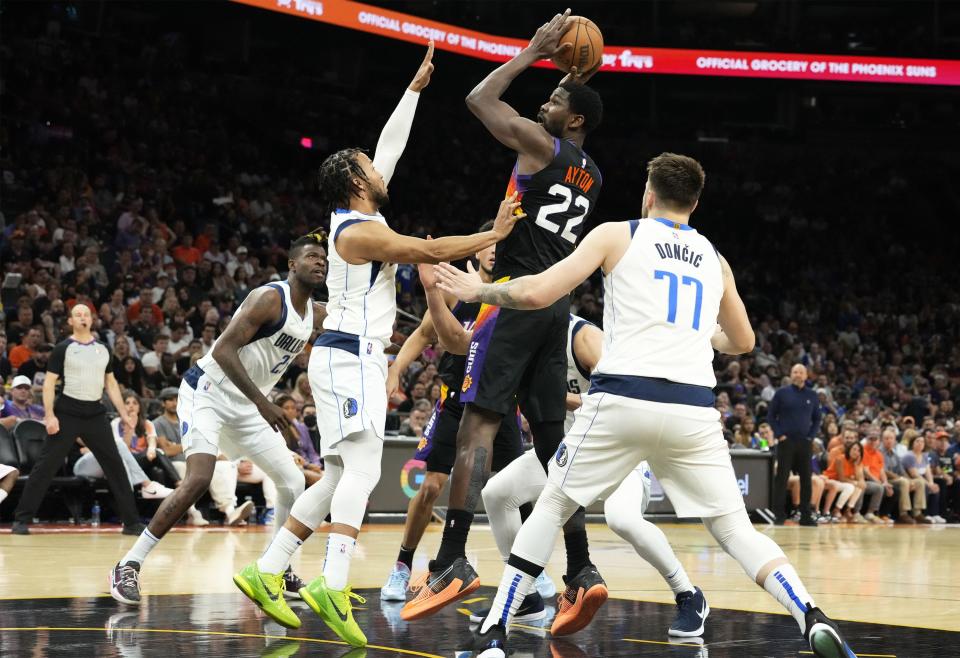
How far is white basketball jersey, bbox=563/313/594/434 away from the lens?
6.50m

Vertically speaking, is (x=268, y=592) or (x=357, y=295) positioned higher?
(x=357, y=295)

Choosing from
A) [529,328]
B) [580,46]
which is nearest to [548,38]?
[580,46]

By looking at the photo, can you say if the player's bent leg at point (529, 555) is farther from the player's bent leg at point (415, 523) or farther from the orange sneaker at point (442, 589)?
the player's bent leg at point (415, 523)

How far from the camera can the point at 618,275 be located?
4715mm

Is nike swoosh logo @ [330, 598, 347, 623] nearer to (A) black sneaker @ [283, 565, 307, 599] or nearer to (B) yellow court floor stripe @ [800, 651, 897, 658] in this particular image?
(A) black sneaker @ [283, 565, 307, 599]

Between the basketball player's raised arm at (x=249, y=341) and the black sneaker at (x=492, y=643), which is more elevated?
the basketball player's raised arm at (x=249, y=341)

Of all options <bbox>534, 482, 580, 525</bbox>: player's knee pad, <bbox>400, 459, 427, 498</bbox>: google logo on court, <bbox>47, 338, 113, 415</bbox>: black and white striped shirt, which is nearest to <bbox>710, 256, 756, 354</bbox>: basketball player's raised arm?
<bbox>534, 482, 580, 525</bbox>: player's knee pad

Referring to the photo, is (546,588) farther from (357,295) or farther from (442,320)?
(357,295)

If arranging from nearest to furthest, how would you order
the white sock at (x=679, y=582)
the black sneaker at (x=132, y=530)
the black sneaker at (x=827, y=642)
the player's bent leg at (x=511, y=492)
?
the black sneaker at (x=827, y=642) < the white sock at (x=679, y=582) < the player's bent leg at (x=511, y=492) < the black sneaker at (x=132, y=530)

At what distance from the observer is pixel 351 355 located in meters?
5.80

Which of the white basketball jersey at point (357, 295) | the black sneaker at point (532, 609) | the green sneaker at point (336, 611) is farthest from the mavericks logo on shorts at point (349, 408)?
the black sneaker at point (532, 609)

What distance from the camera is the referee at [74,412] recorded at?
35.7 ft

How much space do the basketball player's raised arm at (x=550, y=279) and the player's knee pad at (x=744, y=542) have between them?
1065 millimetres

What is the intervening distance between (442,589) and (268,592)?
0.83m
